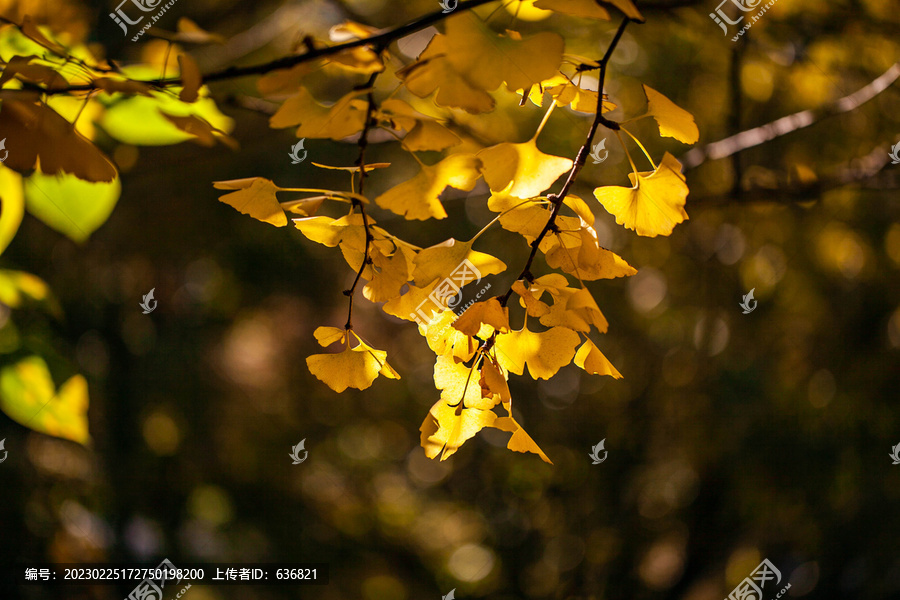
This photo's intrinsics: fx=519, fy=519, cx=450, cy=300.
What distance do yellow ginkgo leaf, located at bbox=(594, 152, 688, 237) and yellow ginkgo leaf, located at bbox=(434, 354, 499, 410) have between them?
0.30ft

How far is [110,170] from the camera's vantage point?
0.66 feet

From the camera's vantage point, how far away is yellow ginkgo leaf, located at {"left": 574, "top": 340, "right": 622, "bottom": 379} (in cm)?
24

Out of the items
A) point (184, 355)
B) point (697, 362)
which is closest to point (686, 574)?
point (697, 362)

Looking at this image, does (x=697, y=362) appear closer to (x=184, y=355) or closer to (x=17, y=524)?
(x=184, y=355)

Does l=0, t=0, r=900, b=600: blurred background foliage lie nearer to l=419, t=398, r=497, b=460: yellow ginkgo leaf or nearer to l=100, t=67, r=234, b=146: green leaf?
l=100, t=67, r=234, b=146: green leaf

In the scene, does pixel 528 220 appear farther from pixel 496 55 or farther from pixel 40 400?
pixel 40 400

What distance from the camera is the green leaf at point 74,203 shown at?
30 cm

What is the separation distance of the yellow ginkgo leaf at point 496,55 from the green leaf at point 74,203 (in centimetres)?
24

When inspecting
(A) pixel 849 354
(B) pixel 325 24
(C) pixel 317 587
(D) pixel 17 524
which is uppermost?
(B) pixel 325 24

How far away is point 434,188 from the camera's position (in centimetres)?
20

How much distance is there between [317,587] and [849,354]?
4.92 feet

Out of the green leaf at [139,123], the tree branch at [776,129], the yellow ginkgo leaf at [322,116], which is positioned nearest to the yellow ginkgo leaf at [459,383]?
the yellow ginkgo leaf at [322,116]

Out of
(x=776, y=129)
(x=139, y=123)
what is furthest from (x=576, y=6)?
(x=776, y=129)

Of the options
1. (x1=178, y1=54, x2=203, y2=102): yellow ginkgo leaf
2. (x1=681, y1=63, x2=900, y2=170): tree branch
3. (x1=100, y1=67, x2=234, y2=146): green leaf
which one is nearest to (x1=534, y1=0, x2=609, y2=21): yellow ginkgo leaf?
(x1=178, y1=54, x2=203, y2=102): yellow ginkgo leaf
